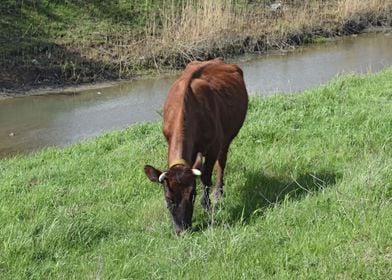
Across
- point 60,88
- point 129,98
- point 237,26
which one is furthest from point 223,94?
point 237,26

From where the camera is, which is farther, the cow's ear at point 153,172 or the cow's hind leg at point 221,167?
the cow's hind leg at point 221,167

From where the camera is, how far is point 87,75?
15.5 metres

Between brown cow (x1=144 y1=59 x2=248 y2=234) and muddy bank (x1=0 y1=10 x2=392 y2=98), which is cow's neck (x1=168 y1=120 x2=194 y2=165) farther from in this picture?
muddy bank (x1=0 y1=10 x2=392 y2=98)

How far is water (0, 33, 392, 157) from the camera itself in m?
11.8

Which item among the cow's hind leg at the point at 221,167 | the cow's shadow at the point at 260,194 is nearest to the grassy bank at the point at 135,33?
the cow's hind leg at the point at 221,167

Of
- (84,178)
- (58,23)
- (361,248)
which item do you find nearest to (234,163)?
(84,178)

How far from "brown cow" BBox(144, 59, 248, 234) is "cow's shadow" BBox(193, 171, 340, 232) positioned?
0.21 meters

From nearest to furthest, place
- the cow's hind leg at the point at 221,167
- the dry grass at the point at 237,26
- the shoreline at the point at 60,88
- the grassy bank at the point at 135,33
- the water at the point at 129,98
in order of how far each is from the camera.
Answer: the cow's hind leg at the point at 221,167, the water at the point at 129,98, the shoreline at the point at 60,88, the grassy bank at the point at 135,33, the dry grass at the point at 237,26

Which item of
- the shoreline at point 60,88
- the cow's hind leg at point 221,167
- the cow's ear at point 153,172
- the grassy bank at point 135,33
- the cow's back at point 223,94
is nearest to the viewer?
the cow's ear at point 153,172

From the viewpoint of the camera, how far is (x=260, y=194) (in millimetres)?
5285

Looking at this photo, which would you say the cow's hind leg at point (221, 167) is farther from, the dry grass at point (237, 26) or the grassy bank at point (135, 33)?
the dry grass at point (237, 26)

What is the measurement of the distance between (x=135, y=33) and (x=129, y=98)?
154 inches

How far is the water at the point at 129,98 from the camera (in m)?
11.8

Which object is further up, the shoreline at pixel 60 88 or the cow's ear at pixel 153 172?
the cow's ear at pixel 153 172
